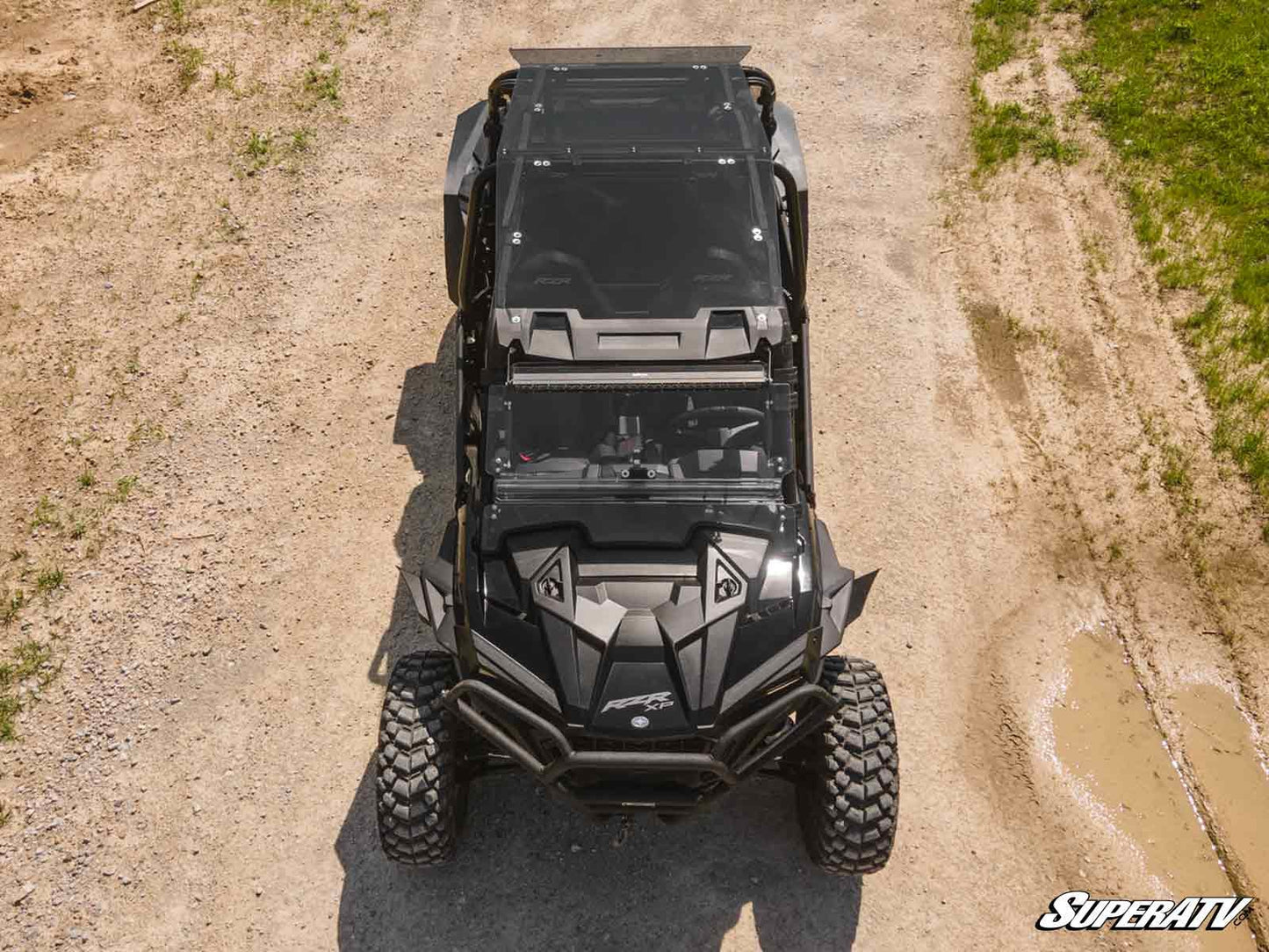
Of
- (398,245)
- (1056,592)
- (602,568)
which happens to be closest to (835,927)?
(602,568)

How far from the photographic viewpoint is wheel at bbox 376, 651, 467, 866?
4.75 meters

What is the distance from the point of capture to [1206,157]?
932 centimetres

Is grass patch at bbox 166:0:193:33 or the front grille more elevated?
grass patch at bbox 166:0:193:33

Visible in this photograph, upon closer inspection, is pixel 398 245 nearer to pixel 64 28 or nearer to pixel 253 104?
pixel 253 104

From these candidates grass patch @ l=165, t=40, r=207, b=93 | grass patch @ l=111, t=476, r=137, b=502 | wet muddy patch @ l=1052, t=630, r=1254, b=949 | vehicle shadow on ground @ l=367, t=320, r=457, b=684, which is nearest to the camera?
wet muddy patch @ l=1052, t=630, r=1254, b=949

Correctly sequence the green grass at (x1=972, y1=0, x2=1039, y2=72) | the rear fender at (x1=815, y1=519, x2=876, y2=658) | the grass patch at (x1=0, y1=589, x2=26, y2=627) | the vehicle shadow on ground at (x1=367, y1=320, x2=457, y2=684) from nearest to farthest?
the rear fender at (x1=815, y1=519, x2=876, y2=658) < the vehicle shadow on ground at (x1=367, y1=320, x2=457, y2=684) < the grass patch at (x1=0, y1=589, x2=26, y2=627) < the green grass at (x1=972, y1=0, x2=1039, y2=72)

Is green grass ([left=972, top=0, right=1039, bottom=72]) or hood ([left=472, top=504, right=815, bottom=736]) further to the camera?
green grass ([left=972, top=0, right=1039, bottom=72])

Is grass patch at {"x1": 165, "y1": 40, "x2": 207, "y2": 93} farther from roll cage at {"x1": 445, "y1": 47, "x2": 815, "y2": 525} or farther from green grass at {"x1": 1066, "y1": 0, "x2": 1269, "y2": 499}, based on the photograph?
green grass at {"x1": 1066, "y1": 0, "x2": 1269, "y2": 499}

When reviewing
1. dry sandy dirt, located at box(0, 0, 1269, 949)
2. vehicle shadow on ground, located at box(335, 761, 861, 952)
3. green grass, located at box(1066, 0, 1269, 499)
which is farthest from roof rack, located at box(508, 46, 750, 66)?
vehicle shadow on ground, located at box(335, 761, 861, 952)

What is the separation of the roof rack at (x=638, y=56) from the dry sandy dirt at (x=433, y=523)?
87.7 inches

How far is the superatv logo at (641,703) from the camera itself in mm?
4215

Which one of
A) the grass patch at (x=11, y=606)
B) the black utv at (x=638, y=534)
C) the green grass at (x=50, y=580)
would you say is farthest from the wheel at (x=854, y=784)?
the grass patch at (x=11, y=606)

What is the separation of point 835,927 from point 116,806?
Result: 4.21 m

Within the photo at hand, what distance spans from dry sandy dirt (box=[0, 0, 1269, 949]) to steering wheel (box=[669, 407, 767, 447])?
2.00m
